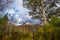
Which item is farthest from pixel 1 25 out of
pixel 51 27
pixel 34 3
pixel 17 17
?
pixel 17 17

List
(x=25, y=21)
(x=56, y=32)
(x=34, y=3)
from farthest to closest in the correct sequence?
1. (x=25, y=21)
2. (x=34, y=3)
3. (x=56, y=32)

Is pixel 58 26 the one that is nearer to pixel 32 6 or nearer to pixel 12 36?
pixel 12 36

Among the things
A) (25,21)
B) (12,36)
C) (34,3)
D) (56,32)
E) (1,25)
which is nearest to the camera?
(56,32)

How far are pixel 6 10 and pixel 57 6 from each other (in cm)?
154

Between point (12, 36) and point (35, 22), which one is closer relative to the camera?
point (12, 36)

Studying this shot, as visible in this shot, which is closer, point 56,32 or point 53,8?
point 56,32

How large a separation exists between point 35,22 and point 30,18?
242mm

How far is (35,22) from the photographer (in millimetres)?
5102

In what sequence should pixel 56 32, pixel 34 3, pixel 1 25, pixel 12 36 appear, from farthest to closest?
pixel 34 3 → pixel 1 25 → pixel 12 36 → pixel 56 32

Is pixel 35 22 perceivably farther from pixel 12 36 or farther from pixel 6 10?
pixel 12 36

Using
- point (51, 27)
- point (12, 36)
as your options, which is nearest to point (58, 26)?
point (51, 27)

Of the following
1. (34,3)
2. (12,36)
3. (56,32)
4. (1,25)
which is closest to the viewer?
(56,32)

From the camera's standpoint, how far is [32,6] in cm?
498

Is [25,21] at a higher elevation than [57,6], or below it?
below
